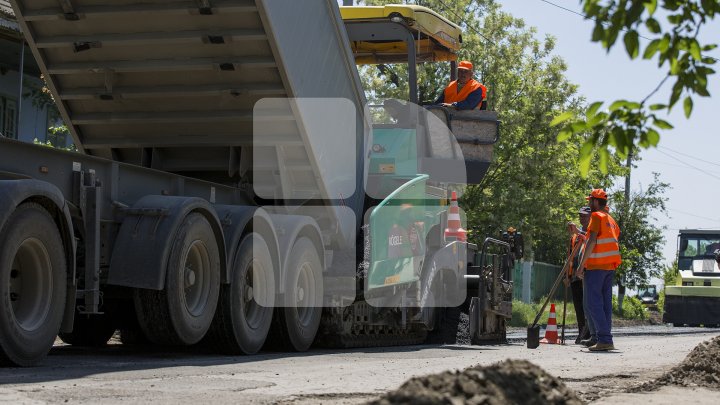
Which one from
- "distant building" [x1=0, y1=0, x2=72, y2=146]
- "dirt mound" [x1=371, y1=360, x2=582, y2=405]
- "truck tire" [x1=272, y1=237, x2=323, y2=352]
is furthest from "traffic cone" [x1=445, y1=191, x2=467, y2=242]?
"distant building" [x1=0, y1=0, x2=72, y2=146]

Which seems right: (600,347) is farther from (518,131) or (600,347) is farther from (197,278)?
(518,131)

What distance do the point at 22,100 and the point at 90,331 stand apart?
43.9 ft

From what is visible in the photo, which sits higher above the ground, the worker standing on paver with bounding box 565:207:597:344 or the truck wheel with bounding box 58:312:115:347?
the worker standing on paver with bounding box 565:207:597:344

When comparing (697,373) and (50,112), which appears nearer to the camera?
(697,373)

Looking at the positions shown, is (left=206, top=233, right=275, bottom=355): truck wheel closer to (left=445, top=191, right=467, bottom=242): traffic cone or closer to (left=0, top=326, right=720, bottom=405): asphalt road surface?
(left=0, top=326, right=720, bottom=405): asphalt road surface

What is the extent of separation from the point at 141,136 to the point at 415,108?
3.11 meters

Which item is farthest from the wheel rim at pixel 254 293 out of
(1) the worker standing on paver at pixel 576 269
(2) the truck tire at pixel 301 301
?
(1) the worker standing on paver at pixel 576 269

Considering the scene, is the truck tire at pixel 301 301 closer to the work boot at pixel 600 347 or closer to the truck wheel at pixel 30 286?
the work boot at pixel 600 347

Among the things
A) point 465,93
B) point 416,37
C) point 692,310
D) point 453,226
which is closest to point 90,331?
point 453,226

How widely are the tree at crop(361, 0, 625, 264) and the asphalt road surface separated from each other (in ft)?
67.1

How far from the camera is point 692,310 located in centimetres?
3034

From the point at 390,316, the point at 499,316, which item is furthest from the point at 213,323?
the point at 499,316

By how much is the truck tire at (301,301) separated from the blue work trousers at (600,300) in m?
2.97

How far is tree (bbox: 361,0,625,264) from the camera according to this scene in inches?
1292
